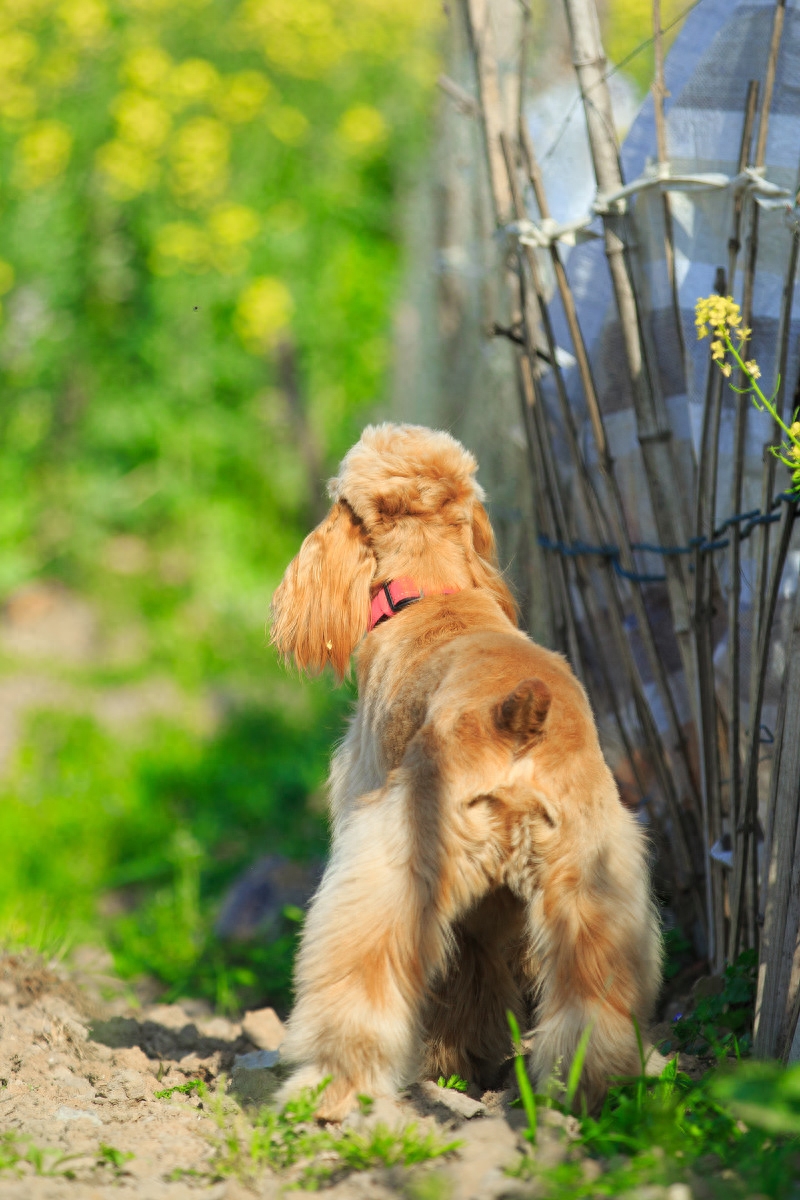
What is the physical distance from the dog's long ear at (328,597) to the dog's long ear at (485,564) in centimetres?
30

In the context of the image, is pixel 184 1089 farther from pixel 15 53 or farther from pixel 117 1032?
pixel 15 53

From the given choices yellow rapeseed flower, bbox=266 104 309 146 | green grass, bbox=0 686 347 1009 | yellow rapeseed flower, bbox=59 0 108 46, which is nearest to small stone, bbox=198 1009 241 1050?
green grass, bbox=0 686 347 1009

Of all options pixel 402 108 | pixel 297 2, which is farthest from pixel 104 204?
pixel 402 108

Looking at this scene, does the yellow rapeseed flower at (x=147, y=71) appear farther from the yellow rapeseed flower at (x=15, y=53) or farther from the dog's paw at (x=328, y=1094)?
the dog's paw at (x=328, y=1094)

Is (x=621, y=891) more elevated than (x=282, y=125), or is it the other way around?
(x=282, y=125)

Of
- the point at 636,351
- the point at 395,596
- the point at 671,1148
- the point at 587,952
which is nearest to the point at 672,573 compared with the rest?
the point at 636,351

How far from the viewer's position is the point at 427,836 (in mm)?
2447

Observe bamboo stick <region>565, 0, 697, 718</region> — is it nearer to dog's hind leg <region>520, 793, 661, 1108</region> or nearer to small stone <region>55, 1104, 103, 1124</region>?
dog's hind leg <region>520, 793, 661, 1108</region>

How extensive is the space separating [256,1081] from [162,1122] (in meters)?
0.28

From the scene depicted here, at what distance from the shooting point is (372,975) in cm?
242

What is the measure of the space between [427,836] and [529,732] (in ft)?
1.03

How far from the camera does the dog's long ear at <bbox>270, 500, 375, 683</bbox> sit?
3170mm

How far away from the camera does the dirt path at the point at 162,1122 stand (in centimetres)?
217

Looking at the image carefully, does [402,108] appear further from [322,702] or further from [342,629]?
[342,629]
